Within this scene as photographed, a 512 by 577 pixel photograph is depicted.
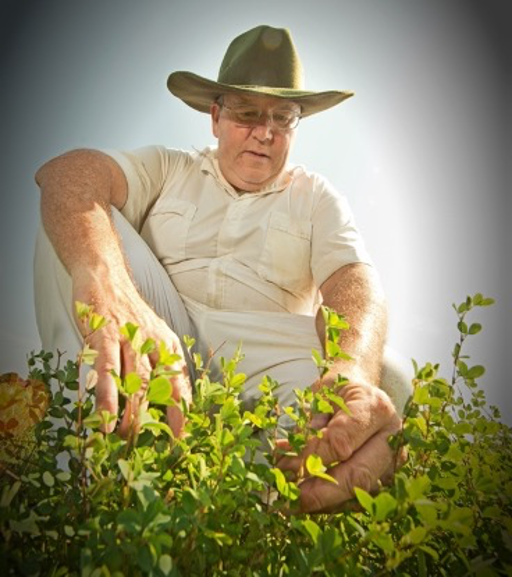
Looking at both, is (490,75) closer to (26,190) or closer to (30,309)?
(26,190)

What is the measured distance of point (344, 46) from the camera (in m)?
2.43

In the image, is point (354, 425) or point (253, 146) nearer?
point (354, 425)

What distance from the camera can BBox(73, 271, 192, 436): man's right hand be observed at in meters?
1.35

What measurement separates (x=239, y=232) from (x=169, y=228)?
332 mm

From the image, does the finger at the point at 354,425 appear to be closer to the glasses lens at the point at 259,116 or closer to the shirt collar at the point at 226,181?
the shirt collar at the point at 226,181

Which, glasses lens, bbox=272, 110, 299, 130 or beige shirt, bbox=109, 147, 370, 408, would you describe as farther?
glasses lens, bbox=272, 110, 299, 130

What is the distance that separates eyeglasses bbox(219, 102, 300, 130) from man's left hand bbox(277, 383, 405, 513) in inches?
72.0

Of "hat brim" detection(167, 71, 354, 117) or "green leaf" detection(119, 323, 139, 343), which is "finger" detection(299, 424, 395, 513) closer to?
"green leaf" detection(119, 323, 139, 343)

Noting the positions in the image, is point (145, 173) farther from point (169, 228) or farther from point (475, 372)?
point (475, 372)

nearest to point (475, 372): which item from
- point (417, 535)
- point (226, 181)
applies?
point (417, 535)

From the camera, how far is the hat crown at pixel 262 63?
295 centimetres

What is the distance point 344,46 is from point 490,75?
572mm

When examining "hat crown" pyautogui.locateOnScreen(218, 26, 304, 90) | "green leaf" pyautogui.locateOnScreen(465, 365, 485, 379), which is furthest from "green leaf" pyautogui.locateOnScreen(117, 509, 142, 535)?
"hat crown" pyautogui.locateOnScreen(218, 26, 304, 90)

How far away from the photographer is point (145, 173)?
9.74 ft
